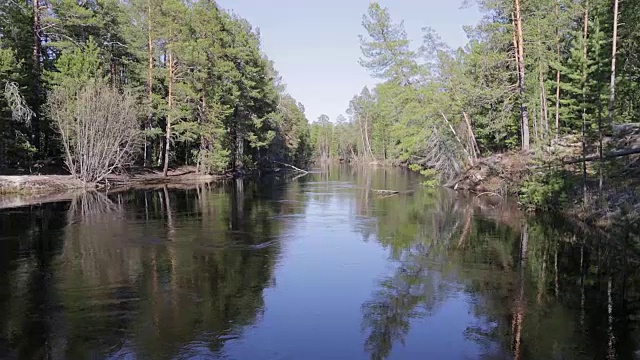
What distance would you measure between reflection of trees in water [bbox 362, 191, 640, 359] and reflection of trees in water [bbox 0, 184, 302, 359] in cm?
304

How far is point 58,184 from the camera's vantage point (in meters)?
33.3

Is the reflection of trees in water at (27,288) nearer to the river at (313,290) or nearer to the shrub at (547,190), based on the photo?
the river at (313,290)

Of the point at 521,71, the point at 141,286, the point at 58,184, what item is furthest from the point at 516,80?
the point at 58,184

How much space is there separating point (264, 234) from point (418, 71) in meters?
21.2

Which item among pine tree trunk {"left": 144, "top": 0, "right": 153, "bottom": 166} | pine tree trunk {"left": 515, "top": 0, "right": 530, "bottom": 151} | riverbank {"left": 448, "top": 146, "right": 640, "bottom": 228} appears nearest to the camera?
riverbank {"left": 448, "top": 146, "right": 640, "bottom": 228}

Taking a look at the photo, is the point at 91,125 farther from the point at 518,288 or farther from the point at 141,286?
the point at 518,288

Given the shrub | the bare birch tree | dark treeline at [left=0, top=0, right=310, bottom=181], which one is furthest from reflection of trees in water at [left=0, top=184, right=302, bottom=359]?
dark treeline at [left=0, top=0, right=310, bottom=181]

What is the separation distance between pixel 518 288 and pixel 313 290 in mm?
4605

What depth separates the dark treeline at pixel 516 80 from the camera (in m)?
21.6

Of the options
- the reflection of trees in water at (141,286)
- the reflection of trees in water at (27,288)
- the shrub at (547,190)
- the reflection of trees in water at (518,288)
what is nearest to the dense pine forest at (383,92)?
the shrub at (547,190)

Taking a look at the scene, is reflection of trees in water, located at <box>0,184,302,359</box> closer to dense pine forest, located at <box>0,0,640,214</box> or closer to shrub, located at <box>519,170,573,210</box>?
shrub, located at <box>519,170,573,210</box>

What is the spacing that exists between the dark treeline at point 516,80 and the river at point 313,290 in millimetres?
5936

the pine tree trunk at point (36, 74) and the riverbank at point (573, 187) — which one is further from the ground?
the pine tree trunk at point (36, 74)

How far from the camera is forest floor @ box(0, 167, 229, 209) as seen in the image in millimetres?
28750
